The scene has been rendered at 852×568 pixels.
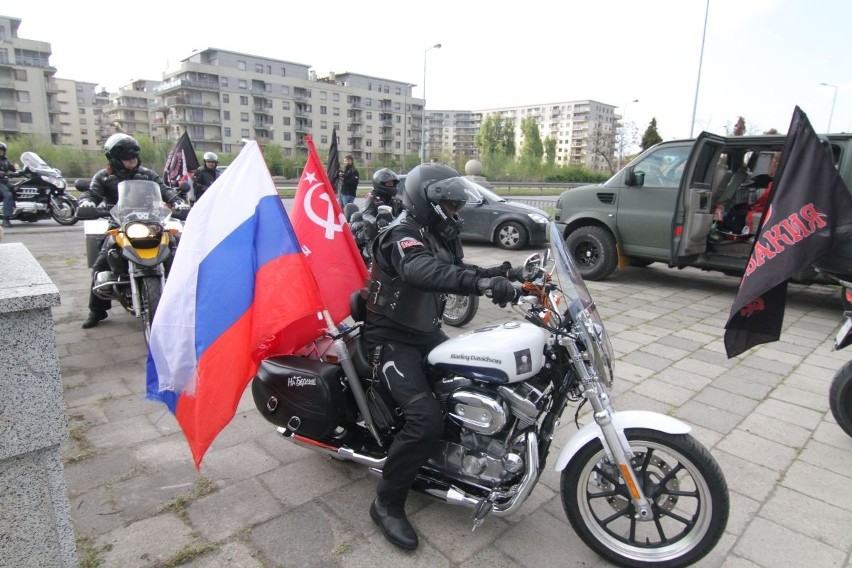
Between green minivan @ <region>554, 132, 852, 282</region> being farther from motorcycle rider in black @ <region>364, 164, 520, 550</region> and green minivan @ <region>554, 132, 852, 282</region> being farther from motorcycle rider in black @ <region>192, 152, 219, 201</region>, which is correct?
motorcycle rider in black @ <region>192, 152, 219, 201</region>

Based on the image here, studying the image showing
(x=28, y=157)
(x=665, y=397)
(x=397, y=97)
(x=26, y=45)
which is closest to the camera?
(x=665, y=397)

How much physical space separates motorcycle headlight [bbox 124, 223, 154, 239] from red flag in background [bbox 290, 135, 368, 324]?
7.02 ft

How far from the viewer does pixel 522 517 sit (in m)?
2.72

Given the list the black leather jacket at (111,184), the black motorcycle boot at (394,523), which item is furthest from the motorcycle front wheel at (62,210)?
the black motorcycle boot at (394,523)

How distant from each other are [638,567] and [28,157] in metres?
17.0

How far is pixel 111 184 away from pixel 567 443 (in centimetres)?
554

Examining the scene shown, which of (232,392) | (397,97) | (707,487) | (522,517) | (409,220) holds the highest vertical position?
(397,97)

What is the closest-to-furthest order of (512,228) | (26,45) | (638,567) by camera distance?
(638,567) → (512,228) → (26,45)

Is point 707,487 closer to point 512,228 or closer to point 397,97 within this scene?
point 512,228

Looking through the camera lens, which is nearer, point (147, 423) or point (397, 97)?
point (147, 423)

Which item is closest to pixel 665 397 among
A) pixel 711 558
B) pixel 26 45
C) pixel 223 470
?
pixel 711 558

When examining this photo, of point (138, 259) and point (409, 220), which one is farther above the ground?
point (409, 220)

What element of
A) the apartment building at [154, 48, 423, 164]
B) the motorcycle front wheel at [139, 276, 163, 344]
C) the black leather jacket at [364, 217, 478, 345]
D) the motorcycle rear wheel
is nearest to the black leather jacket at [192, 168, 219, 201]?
the motorcycle front wheel at [139, 276, 163, 344]

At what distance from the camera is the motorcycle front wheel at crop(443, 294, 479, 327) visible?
5.84 m
